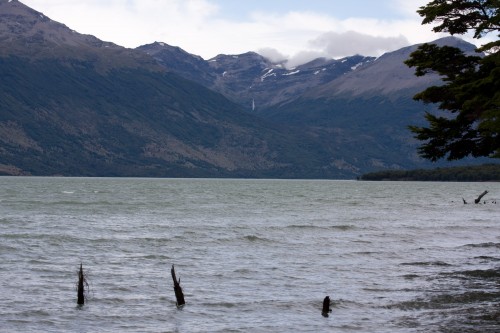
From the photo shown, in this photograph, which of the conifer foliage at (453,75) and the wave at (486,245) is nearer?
the conifer foliage at (453,75)

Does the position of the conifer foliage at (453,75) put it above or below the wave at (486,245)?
above

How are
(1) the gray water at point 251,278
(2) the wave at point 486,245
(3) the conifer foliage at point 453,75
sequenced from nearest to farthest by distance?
(1) the gray water at point 251,278 → (3) the conifer foliage at point 453,75 → (2) the wave at point 486,245

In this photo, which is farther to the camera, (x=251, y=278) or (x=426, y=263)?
(x=426, y=263)

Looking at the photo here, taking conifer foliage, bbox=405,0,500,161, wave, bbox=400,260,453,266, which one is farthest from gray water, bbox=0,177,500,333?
conifer foliage, bbox=405,0,500,161

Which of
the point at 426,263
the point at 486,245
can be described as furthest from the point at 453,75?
the point at 486,245

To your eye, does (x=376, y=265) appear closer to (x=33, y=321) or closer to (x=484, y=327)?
(x=484, y=327)

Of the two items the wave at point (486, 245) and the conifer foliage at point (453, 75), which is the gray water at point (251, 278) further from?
the conifer foliage at point (453, 75)

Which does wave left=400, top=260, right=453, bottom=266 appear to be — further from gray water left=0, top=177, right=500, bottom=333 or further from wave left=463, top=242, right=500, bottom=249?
wave left=463, top=242, right=500, bottom=249

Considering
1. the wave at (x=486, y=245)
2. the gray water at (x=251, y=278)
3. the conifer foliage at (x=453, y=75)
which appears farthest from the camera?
the wave at (x=486, y=245)

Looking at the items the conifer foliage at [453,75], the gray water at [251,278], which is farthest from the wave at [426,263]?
the conifer foliage at [453,75]

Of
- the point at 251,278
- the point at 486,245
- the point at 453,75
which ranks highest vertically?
the point at 453,75

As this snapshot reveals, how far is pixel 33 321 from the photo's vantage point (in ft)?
74.2

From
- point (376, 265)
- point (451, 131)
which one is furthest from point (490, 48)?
point (376, 265)

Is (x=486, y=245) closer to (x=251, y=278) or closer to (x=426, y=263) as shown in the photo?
(x=426, y=263)
